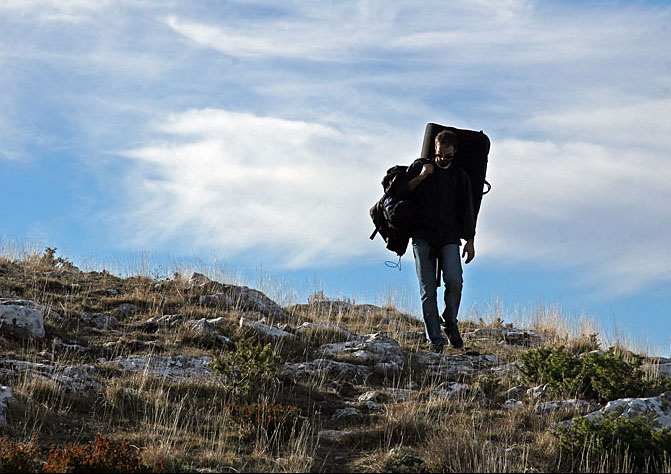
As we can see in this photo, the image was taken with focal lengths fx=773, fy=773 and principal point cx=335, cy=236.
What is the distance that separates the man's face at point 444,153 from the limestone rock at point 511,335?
3.72 metres

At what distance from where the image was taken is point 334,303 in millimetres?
14984

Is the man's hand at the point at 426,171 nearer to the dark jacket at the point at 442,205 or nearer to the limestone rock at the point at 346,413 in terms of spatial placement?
the dark jacket at the point at 442,205

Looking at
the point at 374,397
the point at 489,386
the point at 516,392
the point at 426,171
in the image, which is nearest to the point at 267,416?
the point at 374,397

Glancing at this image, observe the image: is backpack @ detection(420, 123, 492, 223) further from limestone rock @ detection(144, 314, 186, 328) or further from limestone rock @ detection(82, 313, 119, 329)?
limestone rock @ detection(82, 313, 119, 329)

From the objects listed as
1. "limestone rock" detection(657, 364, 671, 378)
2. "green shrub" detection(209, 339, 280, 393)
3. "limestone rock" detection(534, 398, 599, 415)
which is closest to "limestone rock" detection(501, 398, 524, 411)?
"limestone rock" detection(534, 398, 599, 415)

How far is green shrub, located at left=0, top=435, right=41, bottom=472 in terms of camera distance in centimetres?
590

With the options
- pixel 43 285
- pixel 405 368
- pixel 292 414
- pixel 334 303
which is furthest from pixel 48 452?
pixel 334 303

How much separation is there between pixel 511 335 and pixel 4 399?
8.49 metres

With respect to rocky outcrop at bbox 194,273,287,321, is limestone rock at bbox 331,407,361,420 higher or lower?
lower

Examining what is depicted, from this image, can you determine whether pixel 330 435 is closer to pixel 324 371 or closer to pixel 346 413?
pixel 346 413

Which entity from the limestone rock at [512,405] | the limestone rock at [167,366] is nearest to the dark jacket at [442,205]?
the limestone rock at [512,405]

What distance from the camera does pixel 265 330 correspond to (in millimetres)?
10766

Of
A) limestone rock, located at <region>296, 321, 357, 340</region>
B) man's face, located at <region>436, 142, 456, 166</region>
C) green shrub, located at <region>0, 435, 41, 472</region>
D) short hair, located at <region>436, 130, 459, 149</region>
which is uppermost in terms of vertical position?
short hair, located at <region>436, 130, 459, 149</region>

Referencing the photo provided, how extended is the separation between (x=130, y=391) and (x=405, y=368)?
3.58m
